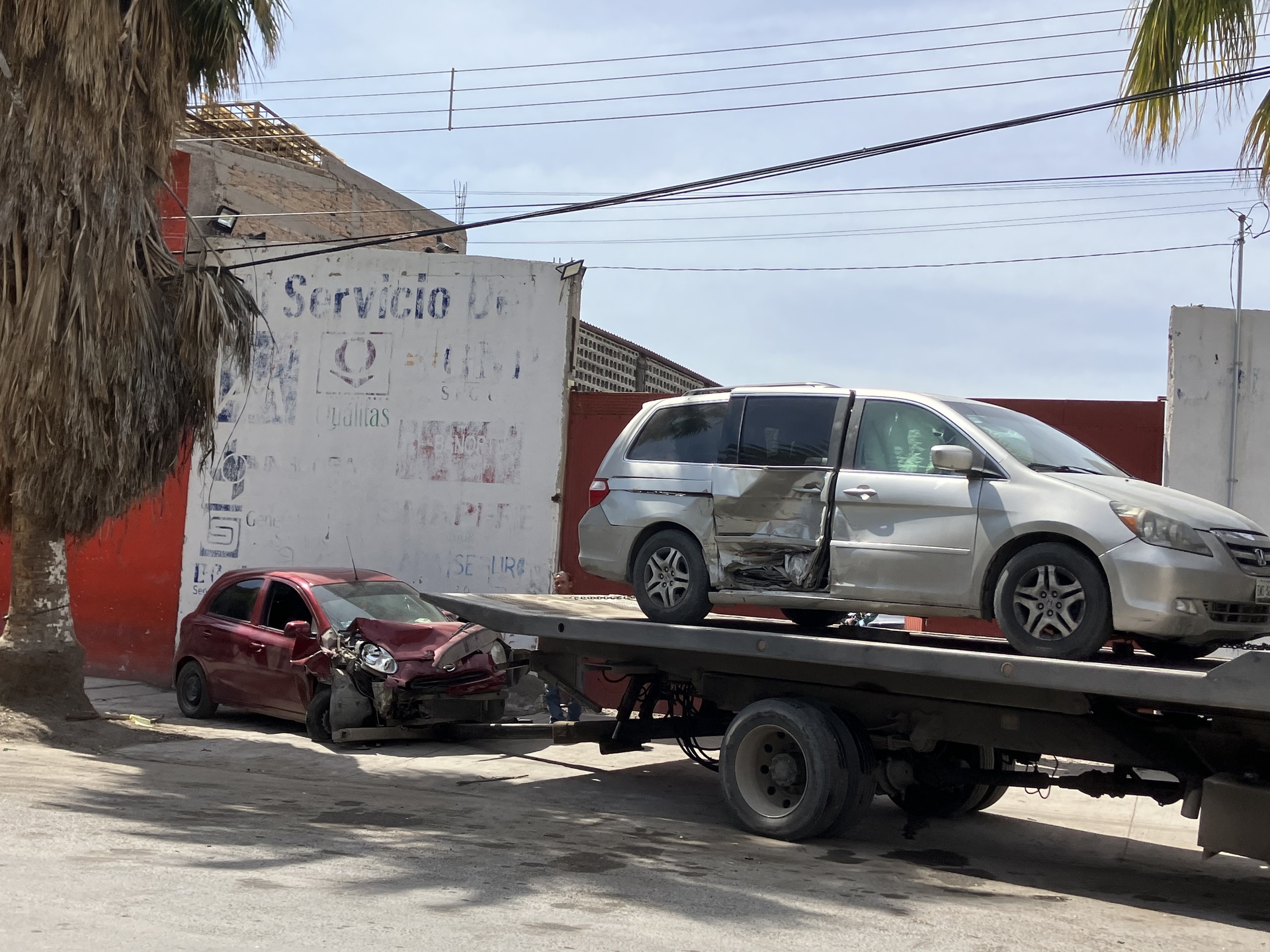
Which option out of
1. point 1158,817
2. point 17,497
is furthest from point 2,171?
point 1158,817

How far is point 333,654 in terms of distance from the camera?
1127 cm

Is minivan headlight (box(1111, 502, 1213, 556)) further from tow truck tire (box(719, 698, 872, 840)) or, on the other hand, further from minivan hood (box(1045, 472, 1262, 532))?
tow truck tire (box(719, 698, 872, 840))

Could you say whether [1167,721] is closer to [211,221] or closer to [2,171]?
[2,171]

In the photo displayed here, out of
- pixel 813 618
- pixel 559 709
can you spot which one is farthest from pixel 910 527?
pixel 559 709

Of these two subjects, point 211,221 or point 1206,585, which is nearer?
point 1206,585

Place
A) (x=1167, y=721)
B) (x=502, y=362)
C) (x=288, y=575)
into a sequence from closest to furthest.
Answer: (x=1167, y=721)
(x=288, y=575)
(x=502, y=362)

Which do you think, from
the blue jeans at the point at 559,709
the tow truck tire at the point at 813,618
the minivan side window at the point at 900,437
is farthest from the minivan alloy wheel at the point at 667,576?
the blue jeans at the point at 559,709

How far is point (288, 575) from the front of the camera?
12.6 metres

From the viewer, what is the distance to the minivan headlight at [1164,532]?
6.39 meters

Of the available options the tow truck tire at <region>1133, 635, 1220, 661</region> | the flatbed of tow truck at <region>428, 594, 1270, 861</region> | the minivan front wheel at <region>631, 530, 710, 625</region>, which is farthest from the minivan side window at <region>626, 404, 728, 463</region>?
the tow truck tire at <region>1133, 635, 1220, 661</region>

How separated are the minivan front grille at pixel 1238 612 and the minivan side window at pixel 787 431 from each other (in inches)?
94.4

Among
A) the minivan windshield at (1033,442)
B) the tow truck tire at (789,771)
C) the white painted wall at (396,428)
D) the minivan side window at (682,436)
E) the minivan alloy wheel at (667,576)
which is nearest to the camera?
the minivan windshield at (1033,442)

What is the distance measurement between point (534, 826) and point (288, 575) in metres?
5.50

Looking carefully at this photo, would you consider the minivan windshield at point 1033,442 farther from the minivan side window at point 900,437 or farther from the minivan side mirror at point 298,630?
the minivan side mirror at point 298,630
